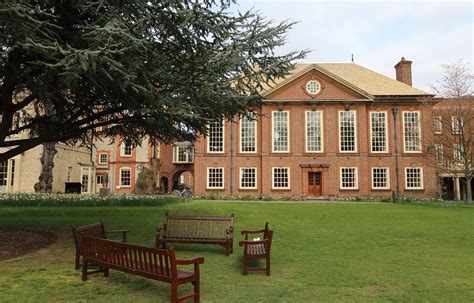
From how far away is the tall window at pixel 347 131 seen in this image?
108 ft

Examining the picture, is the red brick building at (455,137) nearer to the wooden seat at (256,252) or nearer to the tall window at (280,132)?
the tall window at (280,132)

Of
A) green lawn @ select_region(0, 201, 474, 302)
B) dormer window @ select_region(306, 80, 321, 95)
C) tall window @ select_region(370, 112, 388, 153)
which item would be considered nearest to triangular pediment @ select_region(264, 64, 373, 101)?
dormer window @ select_region(306, 80, 321, 95)

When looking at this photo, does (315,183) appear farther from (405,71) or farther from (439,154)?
(405,71)

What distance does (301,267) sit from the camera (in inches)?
302

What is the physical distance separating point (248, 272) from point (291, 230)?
5487 mm

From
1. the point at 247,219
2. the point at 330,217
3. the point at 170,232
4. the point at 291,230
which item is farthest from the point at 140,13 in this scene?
the point at 330,217

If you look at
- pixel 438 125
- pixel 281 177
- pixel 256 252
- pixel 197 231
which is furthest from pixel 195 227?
pixel 438 125

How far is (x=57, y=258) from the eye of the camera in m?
8.17

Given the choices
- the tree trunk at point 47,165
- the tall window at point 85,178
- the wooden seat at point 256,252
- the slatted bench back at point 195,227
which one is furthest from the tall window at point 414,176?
the tall window at point 85,178

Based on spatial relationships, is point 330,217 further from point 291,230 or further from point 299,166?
point 299,166

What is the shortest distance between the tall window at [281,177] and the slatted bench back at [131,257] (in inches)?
1047

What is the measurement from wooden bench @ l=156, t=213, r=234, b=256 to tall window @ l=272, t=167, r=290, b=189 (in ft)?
76.1

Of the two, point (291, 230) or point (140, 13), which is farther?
point (291, 230)

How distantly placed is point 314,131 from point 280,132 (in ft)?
9.24
